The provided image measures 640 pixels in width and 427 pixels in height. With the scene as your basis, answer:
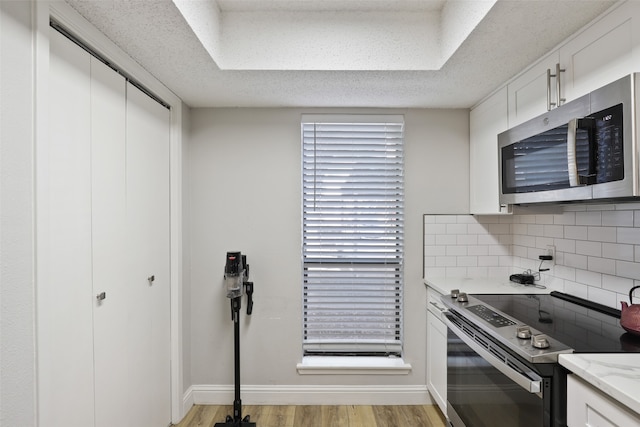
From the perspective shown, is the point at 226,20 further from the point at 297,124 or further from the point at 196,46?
the point at 297,124

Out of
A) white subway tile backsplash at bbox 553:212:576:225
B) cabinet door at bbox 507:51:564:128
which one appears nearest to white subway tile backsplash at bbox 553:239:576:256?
white subway tile backsplash at bbox 553:212:576:225

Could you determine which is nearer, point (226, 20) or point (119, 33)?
point (119, 33)

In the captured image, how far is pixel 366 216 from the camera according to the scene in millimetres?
2609

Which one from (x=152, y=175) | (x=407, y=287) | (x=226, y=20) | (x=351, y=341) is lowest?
(x=351, y=341)

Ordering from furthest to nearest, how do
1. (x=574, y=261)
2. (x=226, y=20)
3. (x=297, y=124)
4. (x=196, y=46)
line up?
1. (x=297, y=124)
2. (x=574, y=261)
3. (x=226, y=20)
4. (x=196, y=46)

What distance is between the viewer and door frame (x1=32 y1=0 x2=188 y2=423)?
1.15m

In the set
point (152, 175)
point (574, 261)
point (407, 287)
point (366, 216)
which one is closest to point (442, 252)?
point (407, 287)

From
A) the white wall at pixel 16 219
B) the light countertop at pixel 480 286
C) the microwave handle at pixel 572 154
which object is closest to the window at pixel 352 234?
the light countertop at pixel 480 286

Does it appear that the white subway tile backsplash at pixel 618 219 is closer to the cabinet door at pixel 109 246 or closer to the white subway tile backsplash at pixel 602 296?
the white subway tile backsplash at pixel 602 296

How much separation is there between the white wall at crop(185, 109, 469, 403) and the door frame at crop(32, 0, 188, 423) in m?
0.22

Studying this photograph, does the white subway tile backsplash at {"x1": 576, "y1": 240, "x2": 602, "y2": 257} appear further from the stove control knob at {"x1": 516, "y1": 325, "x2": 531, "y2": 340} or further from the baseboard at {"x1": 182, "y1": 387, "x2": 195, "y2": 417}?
the baseboard at {"x1": 182, "y1": 387, "x2": 195, "y2": 417}

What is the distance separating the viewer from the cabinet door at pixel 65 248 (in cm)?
118

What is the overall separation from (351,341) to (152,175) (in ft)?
5.93

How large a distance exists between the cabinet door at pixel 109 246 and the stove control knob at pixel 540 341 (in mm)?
1793
